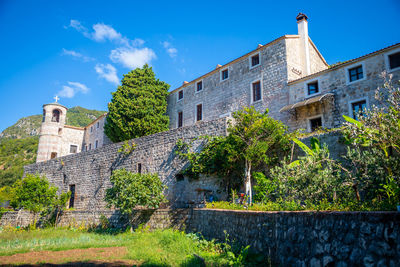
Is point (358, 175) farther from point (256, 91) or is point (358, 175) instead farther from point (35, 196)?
point (35, 196)

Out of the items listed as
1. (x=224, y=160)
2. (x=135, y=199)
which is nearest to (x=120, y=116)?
(x=135, y=199)

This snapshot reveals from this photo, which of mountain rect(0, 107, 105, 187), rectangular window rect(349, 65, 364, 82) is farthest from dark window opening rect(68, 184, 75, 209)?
mountain rect(0, 107, 105, 187)

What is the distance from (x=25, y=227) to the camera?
66.9 ft

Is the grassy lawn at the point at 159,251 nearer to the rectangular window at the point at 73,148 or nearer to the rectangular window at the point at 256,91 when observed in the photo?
the rectangular window at the point at 256,91

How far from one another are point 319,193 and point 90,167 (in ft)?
56.8

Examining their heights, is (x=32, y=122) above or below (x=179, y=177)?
above

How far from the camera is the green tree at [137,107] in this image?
25.2m

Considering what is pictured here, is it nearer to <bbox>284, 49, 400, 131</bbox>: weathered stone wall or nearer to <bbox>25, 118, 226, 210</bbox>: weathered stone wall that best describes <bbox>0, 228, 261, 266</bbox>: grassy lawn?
<bbox>25, 118, 226, 210</bbox>: weathered stone wall

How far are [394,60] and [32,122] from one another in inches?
3088

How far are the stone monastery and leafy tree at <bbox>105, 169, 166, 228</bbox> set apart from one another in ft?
4.71

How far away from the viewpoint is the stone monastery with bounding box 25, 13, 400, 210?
14.2 m

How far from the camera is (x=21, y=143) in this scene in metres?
55.9

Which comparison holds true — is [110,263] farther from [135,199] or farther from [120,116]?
[120,116]

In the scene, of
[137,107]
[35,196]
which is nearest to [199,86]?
[137,107]
